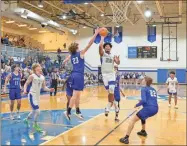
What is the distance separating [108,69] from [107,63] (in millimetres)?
176

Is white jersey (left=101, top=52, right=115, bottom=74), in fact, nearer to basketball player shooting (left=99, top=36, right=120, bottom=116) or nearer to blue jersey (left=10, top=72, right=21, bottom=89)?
basketball player shooting (left=99, top=36, right=120, bottom=116)

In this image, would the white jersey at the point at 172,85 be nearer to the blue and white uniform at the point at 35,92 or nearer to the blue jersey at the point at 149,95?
the blue jersey at the point at 149,95

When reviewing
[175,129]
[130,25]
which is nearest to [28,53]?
[130,25]

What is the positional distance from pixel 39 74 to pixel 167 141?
307 centimetres

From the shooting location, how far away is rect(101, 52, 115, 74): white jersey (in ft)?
23.3

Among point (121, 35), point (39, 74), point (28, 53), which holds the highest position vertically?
point (121, 35)

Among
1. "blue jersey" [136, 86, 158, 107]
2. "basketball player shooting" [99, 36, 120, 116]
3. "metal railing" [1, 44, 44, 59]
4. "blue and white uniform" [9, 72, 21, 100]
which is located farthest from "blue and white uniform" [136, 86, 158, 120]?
"metal railing" [1, 44, 44, 59]

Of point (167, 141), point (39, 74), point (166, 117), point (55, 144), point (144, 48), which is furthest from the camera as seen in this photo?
point (144, 48)

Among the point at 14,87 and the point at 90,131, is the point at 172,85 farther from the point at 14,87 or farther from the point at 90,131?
the point at 14,87

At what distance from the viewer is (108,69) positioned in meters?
7.33

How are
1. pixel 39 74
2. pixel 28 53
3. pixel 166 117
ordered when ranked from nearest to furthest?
pixel 39 74 → pixel 166 117 → pixel 28 53

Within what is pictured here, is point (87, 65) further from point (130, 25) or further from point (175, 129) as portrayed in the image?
point (175, 129)

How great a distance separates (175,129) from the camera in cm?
724

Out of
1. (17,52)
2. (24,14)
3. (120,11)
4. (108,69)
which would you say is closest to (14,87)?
(108,69)
